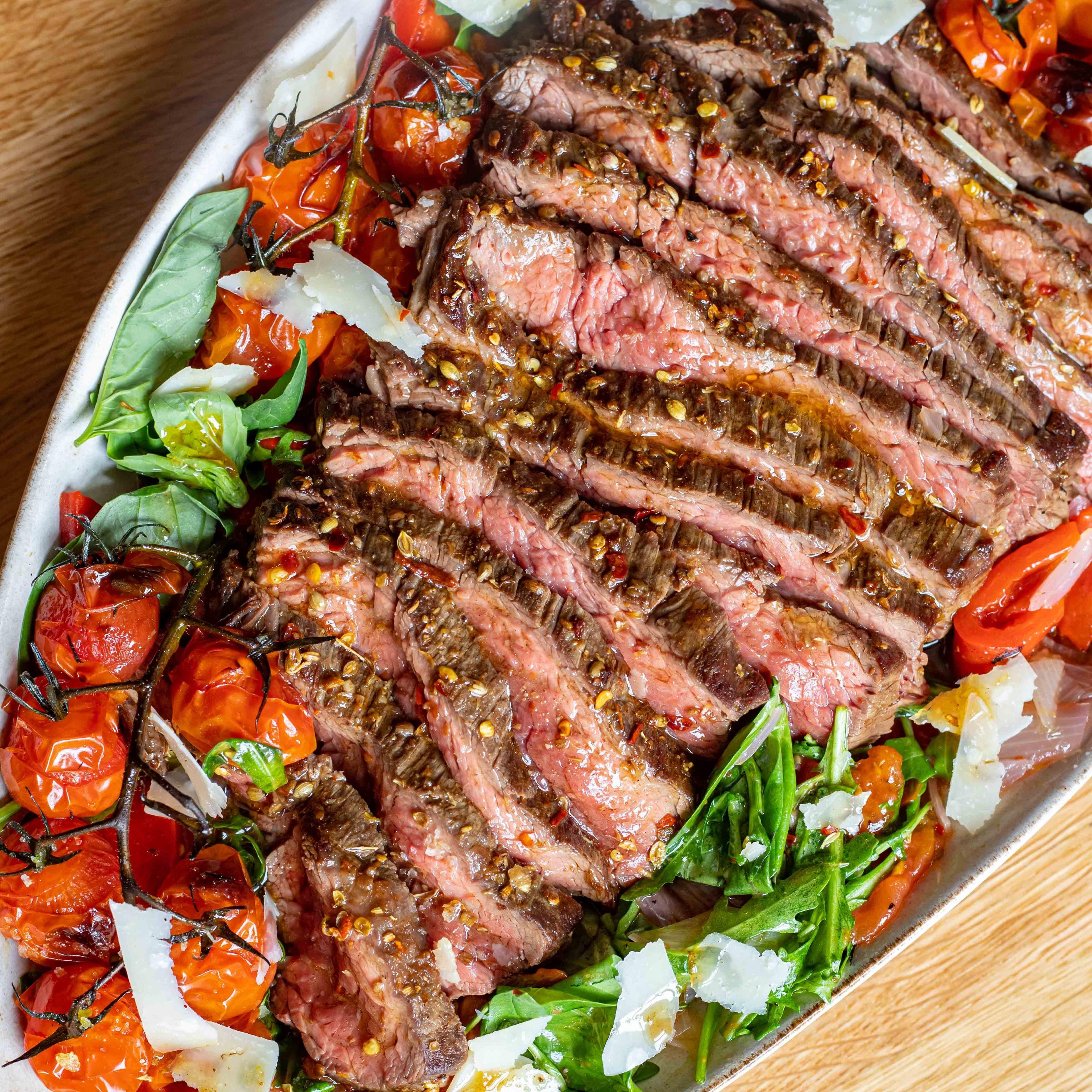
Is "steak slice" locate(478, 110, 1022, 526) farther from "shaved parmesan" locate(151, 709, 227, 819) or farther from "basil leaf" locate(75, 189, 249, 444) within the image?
"shaved parmesan" locate(151, 709, 227, 819)

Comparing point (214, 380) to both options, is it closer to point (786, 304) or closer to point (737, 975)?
point (786, 304)

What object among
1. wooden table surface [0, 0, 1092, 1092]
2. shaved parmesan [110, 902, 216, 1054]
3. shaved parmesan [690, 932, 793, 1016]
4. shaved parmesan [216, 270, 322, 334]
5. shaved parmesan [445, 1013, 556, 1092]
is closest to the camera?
shaved parmesan [110, 902, 216, 1054]

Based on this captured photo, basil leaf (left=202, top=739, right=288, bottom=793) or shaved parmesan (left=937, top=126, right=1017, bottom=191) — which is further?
shaved parmesan (left=937, top=126, right=1017, bottom=191)

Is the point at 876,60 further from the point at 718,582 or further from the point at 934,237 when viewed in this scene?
the point at 718,582

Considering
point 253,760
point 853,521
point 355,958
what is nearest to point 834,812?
point 853,521

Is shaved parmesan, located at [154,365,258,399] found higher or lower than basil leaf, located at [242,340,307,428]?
higher

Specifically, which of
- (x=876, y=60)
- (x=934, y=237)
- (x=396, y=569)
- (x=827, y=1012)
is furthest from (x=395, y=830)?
(x=876, y=60)

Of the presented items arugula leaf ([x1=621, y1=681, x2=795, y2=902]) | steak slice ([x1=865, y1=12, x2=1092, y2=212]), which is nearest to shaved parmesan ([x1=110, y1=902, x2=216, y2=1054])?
arugula leaf ([x1=621, y1=681, x2=795, y2=902])
